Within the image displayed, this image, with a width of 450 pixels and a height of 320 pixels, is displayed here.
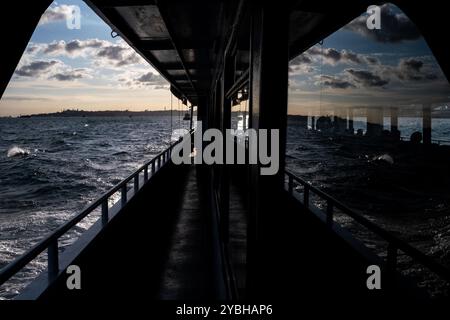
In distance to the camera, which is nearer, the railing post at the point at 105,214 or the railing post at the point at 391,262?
the railing post at the point at 391,262

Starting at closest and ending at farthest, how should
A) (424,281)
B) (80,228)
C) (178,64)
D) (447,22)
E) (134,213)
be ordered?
(447,22), (134,213), (178,64), (80,228), (424,281)

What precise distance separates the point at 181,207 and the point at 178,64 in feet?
15.1

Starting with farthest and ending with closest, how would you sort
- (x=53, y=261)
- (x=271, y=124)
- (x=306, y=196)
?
1. (x=306, y=196)
2. (x=53, y=261)
3. (x=271, y=124)

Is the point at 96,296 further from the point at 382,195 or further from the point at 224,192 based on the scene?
the point at 382,195

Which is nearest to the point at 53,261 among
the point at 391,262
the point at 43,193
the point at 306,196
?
the point at 391,262

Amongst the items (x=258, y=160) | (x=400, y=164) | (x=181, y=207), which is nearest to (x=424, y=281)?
(x=181, y=207)

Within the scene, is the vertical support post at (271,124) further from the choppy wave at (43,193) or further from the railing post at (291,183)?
the choppy wave at (43,193)

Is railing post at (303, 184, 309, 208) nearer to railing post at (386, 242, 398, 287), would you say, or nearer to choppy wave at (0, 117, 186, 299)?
railing post at (386, 242, 398, 287)

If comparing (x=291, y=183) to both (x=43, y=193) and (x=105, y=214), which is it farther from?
(x=43, y=193)

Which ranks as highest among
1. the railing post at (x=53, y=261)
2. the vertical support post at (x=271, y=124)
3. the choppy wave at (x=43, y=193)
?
the vertical support post at (x=271, y=124)

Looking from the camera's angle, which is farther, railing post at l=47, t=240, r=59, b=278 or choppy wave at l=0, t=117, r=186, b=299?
choppy wave at l=0, t=117, r=186, b=299

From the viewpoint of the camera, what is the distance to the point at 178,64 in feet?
33.8

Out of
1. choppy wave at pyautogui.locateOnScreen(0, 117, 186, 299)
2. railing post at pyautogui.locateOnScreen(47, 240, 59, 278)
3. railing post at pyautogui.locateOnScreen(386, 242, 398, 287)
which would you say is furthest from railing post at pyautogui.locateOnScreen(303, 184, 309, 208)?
choppy wave at pyautogui.locateOnScreen(0, 117, 186, 299)

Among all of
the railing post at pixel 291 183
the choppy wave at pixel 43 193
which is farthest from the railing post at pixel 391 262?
the choppy wave at pixel 43 193
